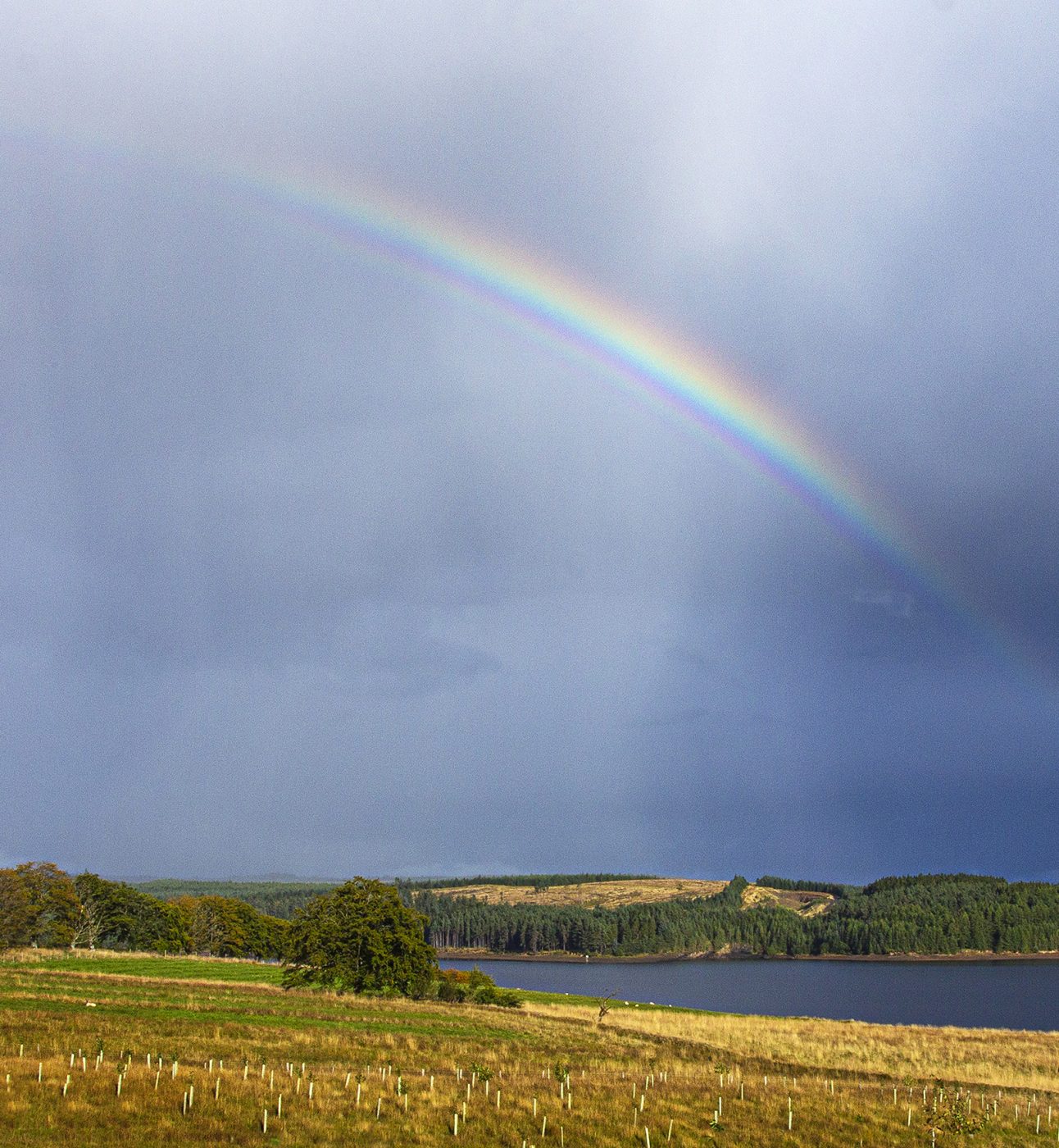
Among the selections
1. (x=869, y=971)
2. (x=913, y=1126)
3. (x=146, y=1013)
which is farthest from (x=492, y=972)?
(x=913, y=1126)

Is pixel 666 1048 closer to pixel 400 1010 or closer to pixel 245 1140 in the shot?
pixel 400 1010

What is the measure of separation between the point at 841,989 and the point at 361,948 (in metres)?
104

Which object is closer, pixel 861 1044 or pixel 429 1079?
pixel 429 1079

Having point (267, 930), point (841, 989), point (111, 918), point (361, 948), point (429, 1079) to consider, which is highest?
point (429, 1079)

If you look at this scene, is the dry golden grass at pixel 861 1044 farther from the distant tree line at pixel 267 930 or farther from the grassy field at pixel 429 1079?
the distant tree line at pixel 267 930

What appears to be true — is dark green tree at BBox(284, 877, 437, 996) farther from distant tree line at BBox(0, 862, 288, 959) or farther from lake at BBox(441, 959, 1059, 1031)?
lake at BBox(441, 959, 1059, 1031)

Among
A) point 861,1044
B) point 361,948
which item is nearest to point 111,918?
point 361,948

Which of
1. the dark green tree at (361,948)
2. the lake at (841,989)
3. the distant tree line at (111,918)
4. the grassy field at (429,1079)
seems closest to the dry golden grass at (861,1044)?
the grassy field at (429,1079)

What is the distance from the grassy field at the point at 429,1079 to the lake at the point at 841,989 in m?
51.7

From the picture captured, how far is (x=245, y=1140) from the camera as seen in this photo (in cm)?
2034

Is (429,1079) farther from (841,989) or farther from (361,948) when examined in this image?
(841,989)

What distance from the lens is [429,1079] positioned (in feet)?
95.2

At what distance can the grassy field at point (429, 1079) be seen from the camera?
22156 mm

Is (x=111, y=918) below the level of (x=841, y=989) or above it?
above
